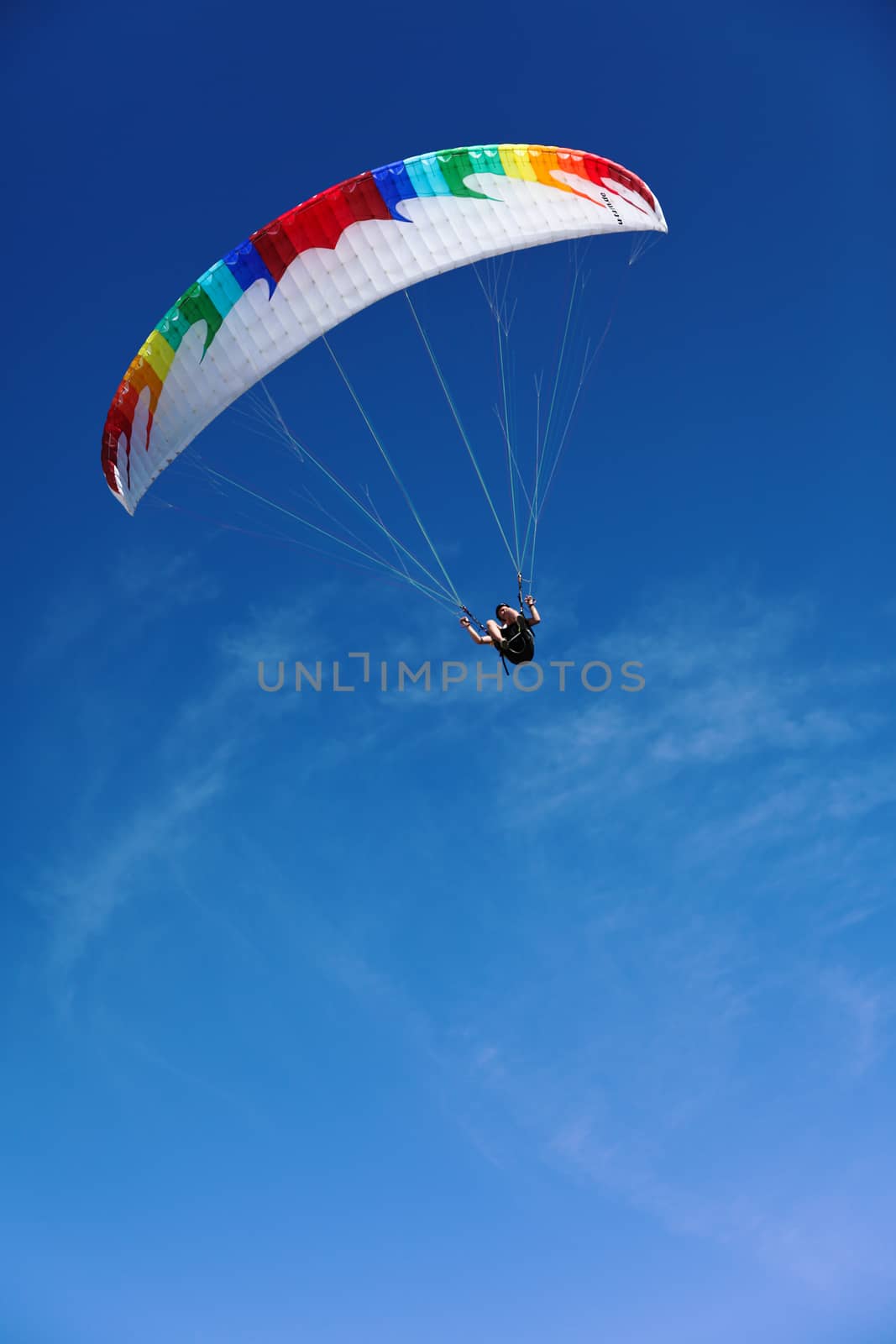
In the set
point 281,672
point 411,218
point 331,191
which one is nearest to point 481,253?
point 411,218

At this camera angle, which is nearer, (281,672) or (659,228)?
(659,228)

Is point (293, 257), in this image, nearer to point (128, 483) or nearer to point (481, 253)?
point (481, 253)

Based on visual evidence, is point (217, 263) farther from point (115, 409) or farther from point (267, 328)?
point (115, 409)

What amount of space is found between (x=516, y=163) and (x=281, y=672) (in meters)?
10.8

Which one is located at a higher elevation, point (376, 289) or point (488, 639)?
point (376, 289)

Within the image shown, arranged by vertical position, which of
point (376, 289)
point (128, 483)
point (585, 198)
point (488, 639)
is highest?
point (585, 198)

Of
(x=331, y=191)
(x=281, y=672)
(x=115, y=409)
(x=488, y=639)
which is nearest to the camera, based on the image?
(x=331, y=191)

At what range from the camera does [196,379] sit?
1675 cm

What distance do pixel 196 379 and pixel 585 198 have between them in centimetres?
638

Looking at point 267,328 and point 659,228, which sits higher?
point 659,228

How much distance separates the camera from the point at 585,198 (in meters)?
17.2

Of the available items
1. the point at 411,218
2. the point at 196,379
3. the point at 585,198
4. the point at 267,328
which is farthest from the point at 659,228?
the point at 196,379

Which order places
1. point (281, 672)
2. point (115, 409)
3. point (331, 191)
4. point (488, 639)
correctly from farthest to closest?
point (281, 672)
point (488, 639)
point (115, 409)
point (331, 191)

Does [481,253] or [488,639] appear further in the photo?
[488,639]
